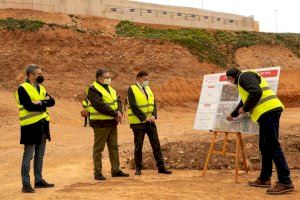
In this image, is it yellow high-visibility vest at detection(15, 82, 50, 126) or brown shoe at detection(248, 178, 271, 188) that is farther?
yellow high-visibility vest at detection(15, 82, 50, 126)

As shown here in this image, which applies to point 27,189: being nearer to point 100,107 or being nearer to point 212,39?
point 100,107

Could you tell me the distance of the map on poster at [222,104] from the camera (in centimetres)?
823

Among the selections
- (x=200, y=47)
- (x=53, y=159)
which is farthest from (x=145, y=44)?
(x=53, y=159)

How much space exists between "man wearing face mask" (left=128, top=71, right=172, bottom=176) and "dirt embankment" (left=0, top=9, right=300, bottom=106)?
22.8 meters

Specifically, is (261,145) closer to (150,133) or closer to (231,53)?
(150,133)

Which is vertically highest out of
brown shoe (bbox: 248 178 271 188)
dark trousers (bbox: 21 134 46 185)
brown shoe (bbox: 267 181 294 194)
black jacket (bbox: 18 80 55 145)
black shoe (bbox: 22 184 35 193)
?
black jacket (bbox: 18 80 55 145)

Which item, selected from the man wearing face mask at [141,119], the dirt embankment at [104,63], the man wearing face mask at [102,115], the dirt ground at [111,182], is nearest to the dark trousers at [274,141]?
the dirt ground at [111,182]

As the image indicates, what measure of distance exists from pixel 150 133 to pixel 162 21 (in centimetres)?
4854

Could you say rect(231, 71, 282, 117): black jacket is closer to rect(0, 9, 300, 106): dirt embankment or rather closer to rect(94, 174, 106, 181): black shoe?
rect(94, 174, 106, 181): black shoe

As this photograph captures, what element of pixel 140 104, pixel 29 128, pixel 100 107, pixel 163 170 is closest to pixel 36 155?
pixel 29 128

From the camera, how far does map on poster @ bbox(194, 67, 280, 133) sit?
8.23 metres

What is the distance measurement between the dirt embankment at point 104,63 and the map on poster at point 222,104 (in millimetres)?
23275

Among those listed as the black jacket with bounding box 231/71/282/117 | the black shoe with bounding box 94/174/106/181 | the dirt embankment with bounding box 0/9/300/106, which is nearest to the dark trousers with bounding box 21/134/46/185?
the black shoe with bounding box 94/174/106/181

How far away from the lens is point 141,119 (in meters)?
9.27
